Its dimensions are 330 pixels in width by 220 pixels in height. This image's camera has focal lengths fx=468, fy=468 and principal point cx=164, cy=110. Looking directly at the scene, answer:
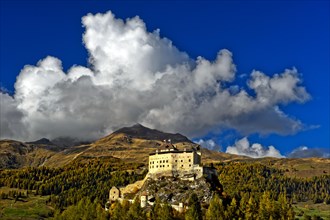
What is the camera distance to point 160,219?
172 metres

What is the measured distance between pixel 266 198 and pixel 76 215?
79552 mm

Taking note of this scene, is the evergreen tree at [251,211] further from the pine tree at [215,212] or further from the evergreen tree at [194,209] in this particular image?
the evergreen tree at [194,209]

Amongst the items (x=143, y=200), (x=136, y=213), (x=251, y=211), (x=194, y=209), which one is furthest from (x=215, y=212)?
(x=143, y=200)

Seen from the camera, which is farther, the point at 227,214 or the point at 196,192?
the point at 196,192

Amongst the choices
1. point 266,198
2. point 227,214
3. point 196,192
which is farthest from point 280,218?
point 196,192

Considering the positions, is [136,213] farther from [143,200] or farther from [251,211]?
[251,211]

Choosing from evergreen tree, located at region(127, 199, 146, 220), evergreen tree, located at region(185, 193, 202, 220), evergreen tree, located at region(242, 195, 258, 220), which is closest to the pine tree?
evergreen tree, located at region(185, 193, 202, 220)

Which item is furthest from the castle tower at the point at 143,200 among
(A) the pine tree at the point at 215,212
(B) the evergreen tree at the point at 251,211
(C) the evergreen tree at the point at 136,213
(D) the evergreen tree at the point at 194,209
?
(B) the evergreen tree at the point at 251,211

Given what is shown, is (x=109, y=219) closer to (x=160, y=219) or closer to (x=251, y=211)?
(x=160, y=219)

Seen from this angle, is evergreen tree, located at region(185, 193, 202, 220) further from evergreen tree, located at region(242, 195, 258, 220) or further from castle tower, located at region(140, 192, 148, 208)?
castle tower, located at region(140, 192, 148, 208)

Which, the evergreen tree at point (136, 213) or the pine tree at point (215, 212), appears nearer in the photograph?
the pine tree at point (215, 212)

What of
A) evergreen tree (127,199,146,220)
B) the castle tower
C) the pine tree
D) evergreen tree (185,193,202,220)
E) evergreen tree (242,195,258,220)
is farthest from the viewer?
the castle tower

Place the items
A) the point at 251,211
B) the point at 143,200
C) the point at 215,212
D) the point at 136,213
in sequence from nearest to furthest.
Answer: the point at 215,212
the point at 136,213
the point at 251,211
the point at 143,200

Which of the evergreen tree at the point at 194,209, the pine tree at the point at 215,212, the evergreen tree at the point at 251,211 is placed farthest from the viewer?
the evergreen tree at the point at 251,211
